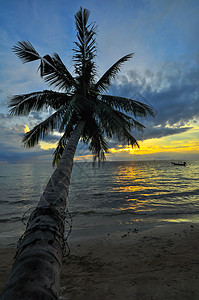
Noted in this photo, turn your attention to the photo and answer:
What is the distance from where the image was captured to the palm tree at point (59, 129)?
5.41 ft

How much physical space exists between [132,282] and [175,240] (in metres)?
3.13

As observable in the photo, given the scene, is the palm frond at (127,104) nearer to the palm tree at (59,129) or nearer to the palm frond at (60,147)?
the palm tree at (59,129)

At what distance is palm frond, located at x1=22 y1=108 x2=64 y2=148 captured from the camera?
715cm

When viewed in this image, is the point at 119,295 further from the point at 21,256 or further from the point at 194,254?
→ the point at 194,254

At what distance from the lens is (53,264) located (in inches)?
72.9

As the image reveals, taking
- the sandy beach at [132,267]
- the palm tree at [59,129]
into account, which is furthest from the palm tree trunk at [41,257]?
the sandy beach at [132,267]

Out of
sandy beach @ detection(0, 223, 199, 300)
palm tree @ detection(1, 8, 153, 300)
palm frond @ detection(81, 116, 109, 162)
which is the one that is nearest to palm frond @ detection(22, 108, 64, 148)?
palm tree @ detection(1, 8, 153, 300)

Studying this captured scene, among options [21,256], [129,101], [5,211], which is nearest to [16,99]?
[129,101]

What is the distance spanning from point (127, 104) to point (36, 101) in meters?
4.56

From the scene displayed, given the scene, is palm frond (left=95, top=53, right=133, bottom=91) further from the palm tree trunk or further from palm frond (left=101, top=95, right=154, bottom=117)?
the palm tree trunk

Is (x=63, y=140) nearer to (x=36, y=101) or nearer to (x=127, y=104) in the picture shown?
(x=36, y=101)

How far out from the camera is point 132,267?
3.86 m

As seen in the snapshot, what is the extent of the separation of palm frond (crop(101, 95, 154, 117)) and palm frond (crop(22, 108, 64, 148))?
2.42 m

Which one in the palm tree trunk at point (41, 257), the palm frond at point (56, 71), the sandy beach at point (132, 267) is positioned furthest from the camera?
the palm frond at point (56, 71)
